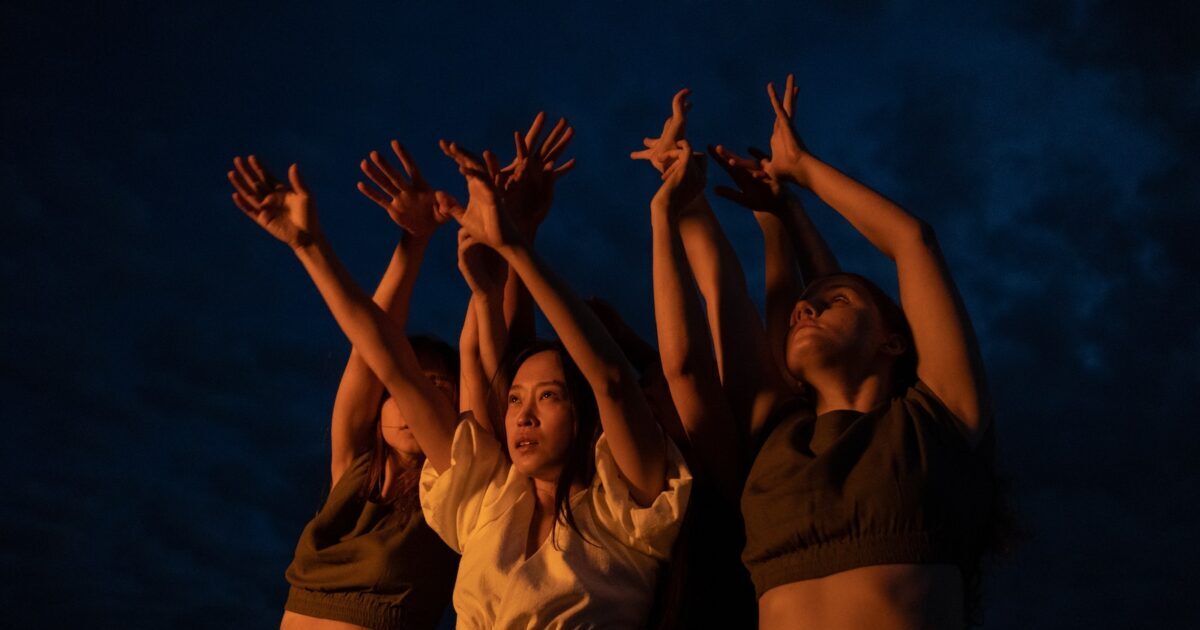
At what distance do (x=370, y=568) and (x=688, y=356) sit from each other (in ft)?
4.64

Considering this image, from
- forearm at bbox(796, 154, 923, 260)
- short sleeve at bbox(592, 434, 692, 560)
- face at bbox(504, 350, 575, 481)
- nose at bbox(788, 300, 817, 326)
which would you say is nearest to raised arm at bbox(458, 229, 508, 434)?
face at bbox(504, 350, 575, 481)

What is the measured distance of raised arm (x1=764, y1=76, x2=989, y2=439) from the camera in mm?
3355

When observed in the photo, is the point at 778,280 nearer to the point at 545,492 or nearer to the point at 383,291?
the point at 545,492

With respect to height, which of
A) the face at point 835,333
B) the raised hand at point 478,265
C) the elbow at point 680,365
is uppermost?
the raised hand at point 478,265

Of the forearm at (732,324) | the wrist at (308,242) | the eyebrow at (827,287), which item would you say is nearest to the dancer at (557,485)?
the forearm at (732,324)

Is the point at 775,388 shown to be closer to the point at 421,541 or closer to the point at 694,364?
the point at 694,364

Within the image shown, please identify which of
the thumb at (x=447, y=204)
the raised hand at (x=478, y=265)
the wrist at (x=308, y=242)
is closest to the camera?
the thumb at (x=447, y=204)

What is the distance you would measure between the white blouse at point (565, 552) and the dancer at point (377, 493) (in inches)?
21.2

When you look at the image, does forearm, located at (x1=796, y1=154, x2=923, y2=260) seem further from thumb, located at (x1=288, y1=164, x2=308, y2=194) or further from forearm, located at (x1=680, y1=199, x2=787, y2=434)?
thumb, located at (x1=288, y1=164, x2=308, y2=194)

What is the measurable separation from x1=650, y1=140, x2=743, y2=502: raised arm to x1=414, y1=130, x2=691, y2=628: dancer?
0.60ft

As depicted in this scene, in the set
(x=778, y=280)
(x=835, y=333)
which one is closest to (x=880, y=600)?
(x=835, y=333)

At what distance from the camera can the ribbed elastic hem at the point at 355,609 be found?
407cm

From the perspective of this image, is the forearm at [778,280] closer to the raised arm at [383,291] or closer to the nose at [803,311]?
the nose at [803,311]

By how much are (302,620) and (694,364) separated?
179 cm
